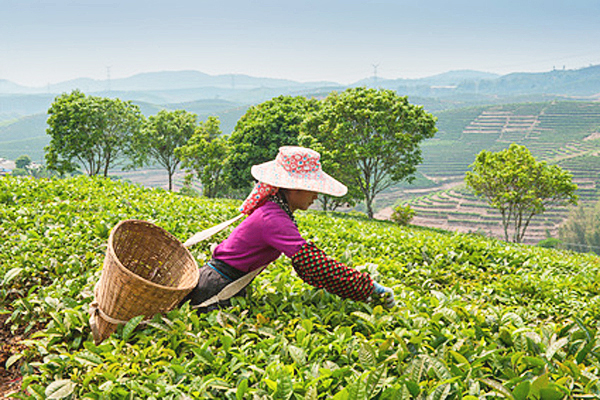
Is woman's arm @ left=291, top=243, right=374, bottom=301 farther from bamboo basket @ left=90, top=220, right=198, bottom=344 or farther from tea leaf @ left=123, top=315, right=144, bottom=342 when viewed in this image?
tea leaf @ left=123, top=315, right=144, bottom=342

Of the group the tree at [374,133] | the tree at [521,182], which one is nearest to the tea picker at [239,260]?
the tree at [374,133]

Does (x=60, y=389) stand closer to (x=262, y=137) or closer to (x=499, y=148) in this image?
(x=262, y=137)

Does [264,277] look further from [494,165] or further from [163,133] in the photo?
[163,133]

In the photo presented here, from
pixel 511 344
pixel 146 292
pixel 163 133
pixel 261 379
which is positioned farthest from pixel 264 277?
pixel 163 133

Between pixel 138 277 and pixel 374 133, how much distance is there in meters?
21.6

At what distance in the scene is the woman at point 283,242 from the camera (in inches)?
116

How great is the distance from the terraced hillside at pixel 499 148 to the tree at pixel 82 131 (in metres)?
71.4

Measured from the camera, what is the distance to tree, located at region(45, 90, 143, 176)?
30.8 meters

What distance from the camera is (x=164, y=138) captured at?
120 feet

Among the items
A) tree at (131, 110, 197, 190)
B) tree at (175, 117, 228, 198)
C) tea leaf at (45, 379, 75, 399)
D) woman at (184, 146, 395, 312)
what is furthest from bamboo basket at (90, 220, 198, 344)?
tree at (131, 110, 197, 190)

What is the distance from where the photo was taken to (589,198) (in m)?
98.2

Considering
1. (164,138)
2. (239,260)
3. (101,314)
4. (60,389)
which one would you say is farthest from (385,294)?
(164,138)

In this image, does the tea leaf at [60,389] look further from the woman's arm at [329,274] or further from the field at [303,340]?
the woman's arm at [329,274]

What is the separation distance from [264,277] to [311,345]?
1370mm
